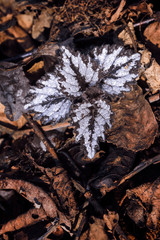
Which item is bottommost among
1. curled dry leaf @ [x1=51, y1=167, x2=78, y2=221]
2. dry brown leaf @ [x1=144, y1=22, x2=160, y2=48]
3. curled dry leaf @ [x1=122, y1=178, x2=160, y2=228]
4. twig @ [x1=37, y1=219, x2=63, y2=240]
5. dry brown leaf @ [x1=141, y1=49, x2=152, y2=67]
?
curled dry leaf @ [x1=122, y1=178, x2=160, y2=228]

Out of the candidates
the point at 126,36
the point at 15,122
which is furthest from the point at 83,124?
the point at 126,36

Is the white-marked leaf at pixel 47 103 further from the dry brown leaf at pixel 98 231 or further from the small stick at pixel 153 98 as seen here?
the dry brown leaf at pixel 98 231

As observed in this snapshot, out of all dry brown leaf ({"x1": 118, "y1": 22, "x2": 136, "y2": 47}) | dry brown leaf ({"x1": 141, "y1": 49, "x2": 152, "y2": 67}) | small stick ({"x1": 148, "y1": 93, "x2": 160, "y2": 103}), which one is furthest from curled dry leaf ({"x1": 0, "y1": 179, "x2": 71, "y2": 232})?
dry brown leaf ({"x1": 118, "y1": 22, "x2": 136, "y2": 47})

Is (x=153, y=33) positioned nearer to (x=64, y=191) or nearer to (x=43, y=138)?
(x=43, y=138)

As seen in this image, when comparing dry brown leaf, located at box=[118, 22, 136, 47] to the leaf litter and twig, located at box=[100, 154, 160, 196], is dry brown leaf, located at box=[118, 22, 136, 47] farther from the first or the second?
twig, located at box=[100, 154, 160, 196]

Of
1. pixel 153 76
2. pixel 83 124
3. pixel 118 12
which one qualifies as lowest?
pixel 153 76

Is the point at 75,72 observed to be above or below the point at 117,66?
above

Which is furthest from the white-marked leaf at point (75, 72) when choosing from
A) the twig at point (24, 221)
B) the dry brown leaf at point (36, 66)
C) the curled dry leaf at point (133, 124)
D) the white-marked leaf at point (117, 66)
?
the twig at point (24, 221)
